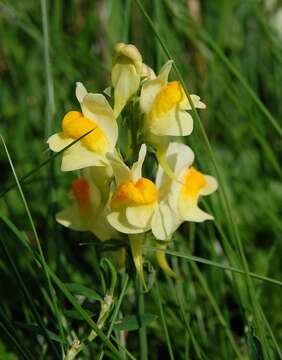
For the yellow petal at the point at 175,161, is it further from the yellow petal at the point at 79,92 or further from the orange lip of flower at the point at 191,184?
the yellow petal at the point at 79,92

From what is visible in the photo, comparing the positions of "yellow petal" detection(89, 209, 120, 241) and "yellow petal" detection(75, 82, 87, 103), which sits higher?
"yellow petal" detection(75, 82, 87, 103)

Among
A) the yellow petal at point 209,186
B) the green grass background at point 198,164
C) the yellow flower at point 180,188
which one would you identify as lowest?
the green grass background at point 198,164

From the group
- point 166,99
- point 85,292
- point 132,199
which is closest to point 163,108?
point 166,99

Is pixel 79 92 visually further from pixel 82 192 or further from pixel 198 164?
pixel 198 164

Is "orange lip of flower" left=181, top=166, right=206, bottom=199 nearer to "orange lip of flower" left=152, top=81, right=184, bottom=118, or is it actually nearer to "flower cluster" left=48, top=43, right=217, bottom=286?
"flower cluster" left=48, top=43, right=217, bottom=286

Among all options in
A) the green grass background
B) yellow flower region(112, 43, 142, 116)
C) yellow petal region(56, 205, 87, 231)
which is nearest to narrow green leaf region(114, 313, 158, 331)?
the green grass background

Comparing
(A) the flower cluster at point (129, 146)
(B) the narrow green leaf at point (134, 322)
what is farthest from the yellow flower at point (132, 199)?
(B) the narrow green leaf at point (134, 322)

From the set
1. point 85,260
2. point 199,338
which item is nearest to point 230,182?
point 85,260
